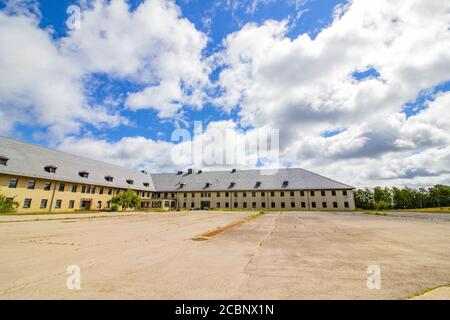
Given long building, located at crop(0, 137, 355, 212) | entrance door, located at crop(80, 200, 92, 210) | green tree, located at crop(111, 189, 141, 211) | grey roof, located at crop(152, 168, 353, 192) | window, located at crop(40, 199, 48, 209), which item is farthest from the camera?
grey roof, located at crop(152, 168, 353, 192)

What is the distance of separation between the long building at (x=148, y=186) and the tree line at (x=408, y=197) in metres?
52.9

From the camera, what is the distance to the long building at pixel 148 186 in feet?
104

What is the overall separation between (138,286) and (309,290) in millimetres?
2984

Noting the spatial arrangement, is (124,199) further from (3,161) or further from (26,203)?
(3,161)

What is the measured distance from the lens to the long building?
31781mm

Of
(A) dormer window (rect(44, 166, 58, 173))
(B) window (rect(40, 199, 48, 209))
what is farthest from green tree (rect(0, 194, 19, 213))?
(A) dormer window (rect(44, 166, 58, 173))

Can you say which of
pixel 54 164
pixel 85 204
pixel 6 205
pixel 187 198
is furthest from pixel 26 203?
pixel 187 198

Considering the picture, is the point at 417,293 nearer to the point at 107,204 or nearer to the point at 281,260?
the point at 281,260

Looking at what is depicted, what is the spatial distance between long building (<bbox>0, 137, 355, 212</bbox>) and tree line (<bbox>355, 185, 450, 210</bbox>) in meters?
52.9

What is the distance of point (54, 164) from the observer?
3716 centimetres

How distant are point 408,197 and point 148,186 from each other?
116119 mm

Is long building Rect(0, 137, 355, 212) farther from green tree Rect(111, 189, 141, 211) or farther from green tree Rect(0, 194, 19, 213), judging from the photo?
green tree Rect(111, 189, 141, 211)

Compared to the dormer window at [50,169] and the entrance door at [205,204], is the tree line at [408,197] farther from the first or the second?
the dormer window at [50,169]

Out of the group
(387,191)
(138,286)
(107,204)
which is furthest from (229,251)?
(387,191)
